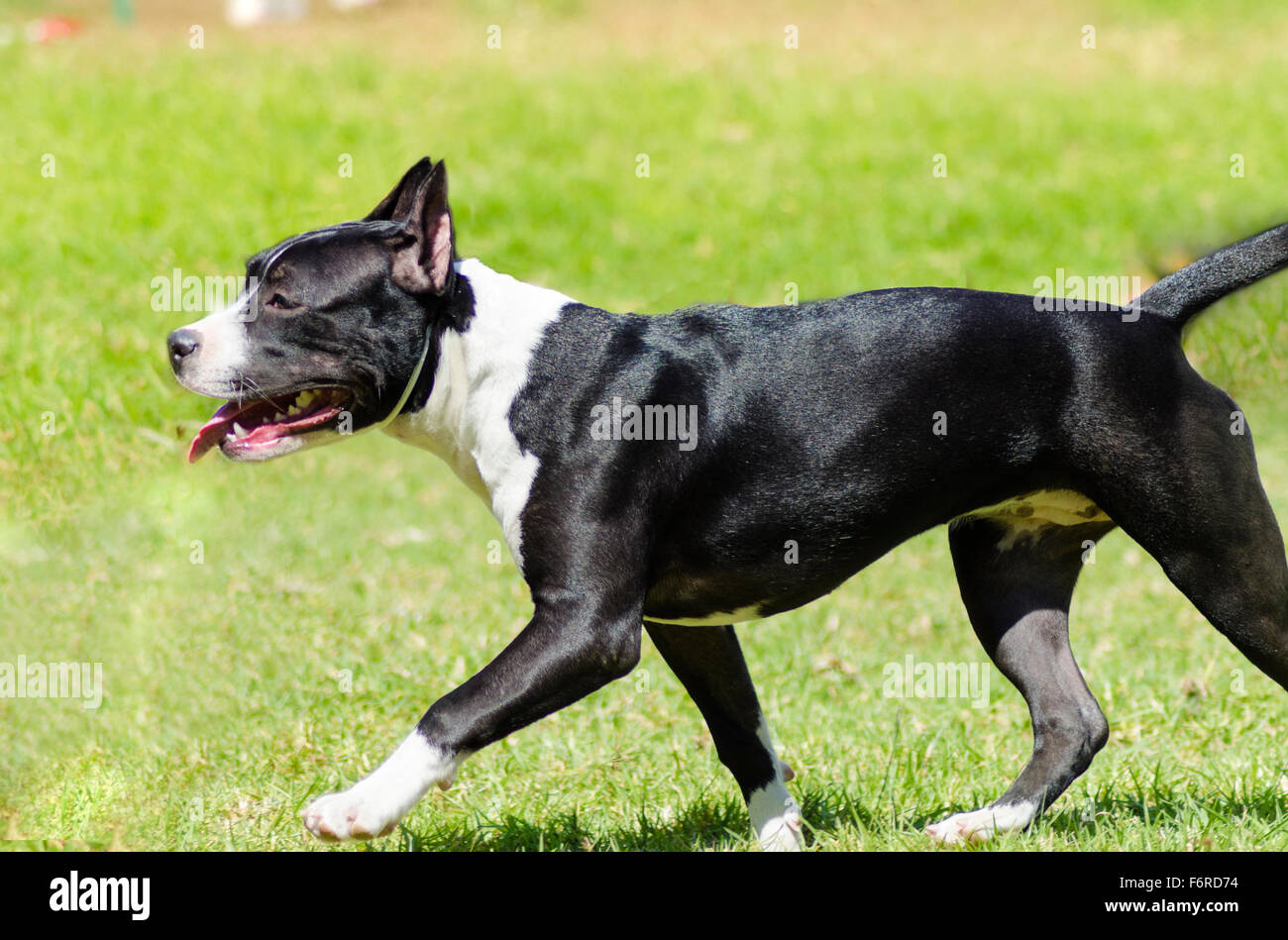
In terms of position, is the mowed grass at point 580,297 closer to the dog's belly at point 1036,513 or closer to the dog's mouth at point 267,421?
the dog's belly at point 1036,513

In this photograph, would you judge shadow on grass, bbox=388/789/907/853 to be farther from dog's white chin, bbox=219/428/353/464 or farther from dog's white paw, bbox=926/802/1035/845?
dog's white chin, bbox=219/428/353/464

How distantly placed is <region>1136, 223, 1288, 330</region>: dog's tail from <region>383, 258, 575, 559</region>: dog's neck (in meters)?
1.57

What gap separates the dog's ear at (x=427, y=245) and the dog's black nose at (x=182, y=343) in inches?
18.6

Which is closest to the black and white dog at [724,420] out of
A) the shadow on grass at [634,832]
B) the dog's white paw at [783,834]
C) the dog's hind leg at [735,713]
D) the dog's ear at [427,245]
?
the dog's ear at [427,245]

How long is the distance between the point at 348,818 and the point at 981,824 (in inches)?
66.5

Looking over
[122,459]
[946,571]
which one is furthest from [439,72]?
[946,571]

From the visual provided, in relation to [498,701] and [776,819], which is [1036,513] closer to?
[776,819]

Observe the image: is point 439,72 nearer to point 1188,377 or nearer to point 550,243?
point 550,243

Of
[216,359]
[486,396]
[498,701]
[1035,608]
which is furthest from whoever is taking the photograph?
[1035,608]

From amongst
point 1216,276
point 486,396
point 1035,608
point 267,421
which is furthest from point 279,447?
point 1216,276

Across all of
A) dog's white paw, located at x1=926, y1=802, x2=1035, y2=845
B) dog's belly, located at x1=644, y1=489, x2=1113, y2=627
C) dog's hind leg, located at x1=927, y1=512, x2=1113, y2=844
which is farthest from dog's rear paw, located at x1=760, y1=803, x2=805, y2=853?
dog's belly, located at x1=644, y1=489, x2=1113, y2=627

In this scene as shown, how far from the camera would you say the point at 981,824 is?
158 inches

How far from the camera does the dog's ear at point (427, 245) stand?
3.63 m

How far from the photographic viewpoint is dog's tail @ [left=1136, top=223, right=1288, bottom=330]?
158 inches
